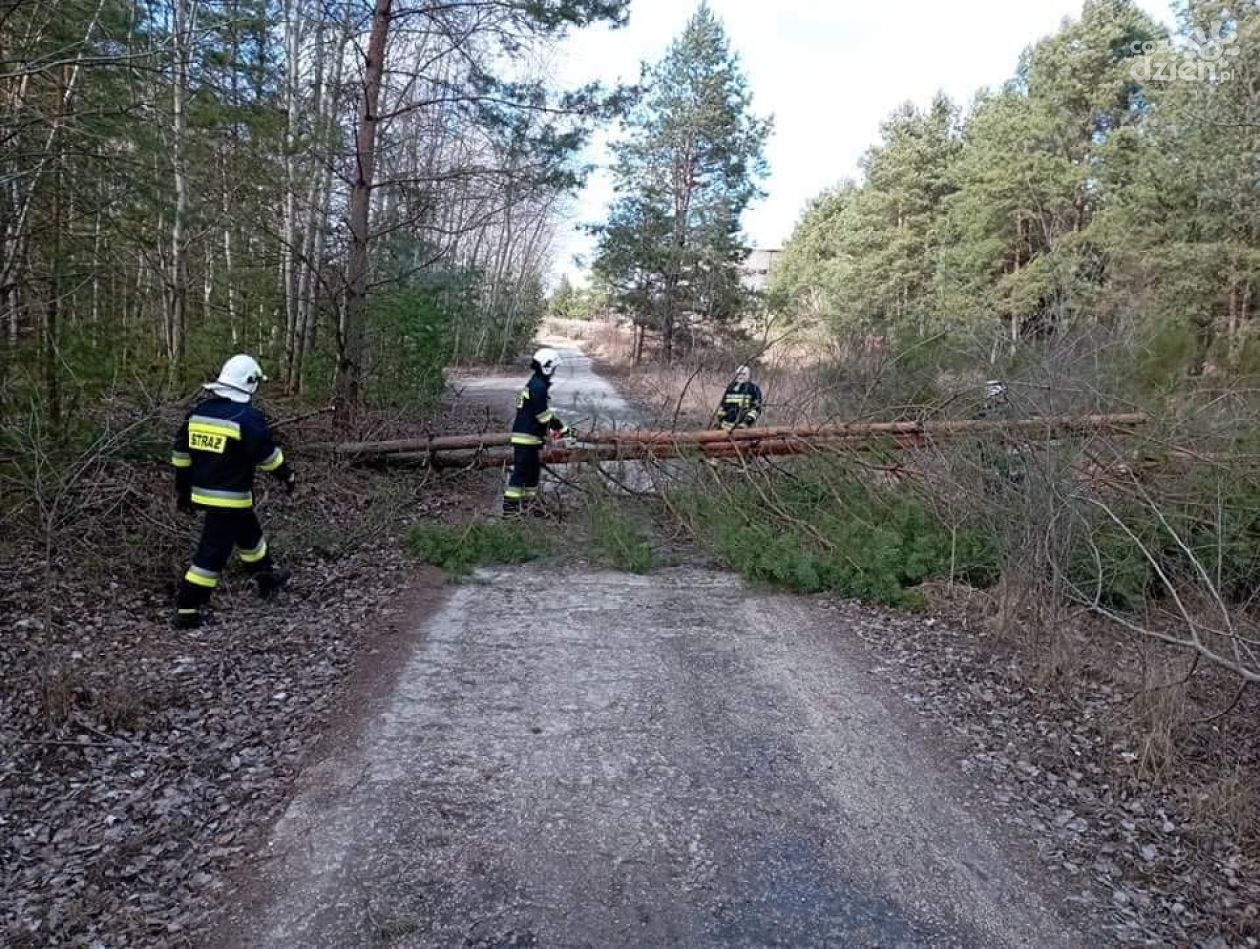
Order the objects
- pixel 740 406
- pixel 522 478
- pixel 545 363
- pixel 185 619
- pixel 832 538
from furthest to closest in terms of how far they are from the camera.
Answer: pixel 740 406 < pixel 522 478 < pixel 545 363 < pixel 832 538 < pixel 185 619

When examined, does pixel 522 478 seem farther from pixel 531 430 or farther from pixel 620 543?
pixel 620 543

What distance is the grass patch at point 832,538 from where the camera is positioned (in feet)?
22.4

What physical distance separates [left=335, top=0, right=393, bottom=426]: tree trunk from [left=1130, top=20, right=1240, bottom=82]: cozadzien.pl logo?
18667 mm

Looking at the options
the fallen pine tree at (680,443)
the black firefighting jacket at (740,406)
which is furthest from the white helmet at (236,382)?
the black firefighting jacket at (740,406)

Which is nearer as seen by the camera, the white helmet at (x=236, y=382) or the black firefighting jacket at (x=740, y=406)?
the white helmet at (x=236, y=382)

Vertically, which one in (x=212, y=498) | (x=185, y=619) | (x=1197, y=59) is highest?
(x=1197, y=59)

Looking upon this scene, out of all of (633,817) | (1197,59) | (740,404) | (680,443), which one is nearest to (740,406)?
(740,404)

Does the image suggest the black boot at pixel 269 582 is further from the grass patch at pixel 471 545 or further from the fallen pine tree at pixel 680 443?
the fallen pine tree at pixel 680 443

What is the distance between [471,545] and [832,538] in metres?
3.30

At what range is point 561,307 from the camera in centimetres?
8256

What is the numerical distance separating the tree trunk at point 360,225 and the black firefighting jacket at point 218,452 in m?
4.56

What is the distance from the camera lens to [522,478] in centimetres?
858

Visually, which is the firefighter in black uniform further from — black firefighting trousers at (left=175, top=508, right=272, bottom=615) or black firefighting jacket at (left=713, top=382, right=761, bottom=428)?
black firefighting trousers at (left=175, top=508, right=272, bottom=615)

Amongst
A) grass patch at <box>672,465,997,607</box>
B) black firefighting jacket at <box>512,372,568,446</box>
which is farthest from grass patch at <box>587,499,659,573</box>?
black firefighting jacket at <box>512,372,568,446</box>
